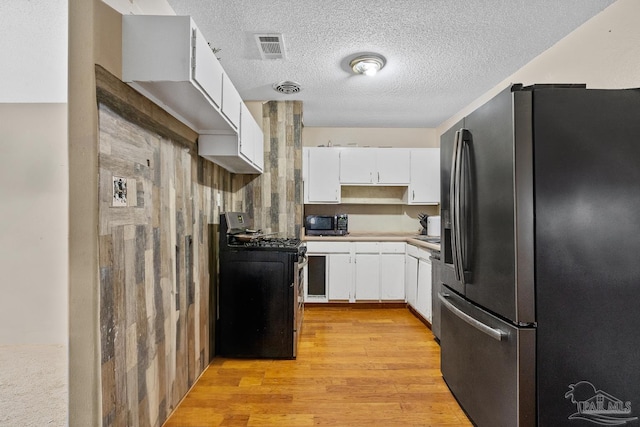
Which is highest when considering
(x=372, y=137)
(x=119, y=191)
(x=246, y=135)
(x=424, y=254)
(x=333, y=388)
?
(x=372, y=137)

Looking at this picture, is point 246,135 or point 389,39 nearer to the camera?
point 389,39

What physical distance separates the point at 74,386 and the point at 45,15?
4.61 ft

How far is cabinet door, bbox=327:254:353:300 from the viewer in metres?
4.19

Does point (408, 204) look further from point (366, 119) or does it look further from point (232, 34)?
point (232, 34)

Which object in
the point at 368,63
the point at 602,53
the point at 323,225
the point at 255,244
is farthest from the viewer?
the point at 323,225

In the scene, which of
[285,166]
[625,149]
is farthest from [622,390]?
[285,166]

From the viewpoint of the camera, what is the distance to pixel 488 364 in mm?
1632

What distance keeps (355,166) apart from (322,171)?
46 cm

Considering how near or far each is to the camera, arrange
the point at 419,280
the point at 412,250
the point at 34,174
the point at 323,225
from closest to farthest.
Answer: the point at 34,174 → the point at 419,280 → the point at 412,250 → the point at 323,225

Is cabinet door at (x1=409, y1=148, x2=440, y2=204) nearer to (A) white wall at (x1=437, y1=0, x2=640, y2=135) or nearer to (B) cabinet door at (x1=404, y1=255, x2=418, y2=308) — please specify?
(B) cabinet door at (x1=404, y1=255, x2=418, y2=308)

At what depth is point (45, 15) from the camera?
1.21 meters

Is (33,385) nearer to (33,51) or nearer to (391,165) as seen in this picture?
(33,51)

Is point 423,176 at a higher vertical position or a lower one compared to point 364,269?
higher

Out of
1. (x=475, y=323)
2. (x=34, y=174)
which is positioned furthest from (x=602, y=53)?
(x=34, y=174)
